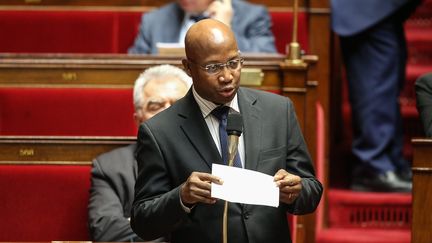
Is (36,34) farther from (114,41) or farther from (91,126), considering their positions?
(91,126)

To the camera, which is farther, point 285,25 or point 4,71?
point 285,25

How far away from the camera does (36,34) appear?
2.30 m

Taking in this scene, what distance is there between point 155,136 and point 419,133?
1.17 m

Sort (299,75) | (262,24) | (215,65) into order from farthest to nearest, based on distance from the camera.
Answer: (262,24) → (299,75) → (215,65)

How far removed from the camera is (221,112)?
117cm

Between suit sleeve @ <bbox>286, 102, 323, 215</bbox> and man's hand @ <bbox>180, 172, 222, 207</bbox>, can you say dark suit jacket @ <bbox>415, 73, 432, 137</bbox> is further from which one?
man's hand @ <bbox>180, 172, 222, 207</bbox>

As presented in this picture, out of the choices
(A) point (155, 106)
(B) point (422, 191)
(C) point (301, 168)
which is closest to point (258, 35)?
(A) point (155, 106)

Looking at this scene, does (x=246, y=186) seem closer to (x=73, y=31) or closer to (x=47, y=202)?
(x=47, y=202)

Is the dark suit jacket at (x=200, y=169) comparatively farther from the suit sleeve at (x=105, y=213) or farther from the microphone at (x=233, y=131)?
the suit sleeve at (x=105, y=213)

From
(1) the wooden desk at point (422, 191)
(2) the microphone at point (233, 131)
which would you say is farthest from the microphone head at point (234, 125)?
(1) the wooden desk at point (422, 191)

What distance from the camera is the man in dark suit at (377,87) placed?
1997 millimetres

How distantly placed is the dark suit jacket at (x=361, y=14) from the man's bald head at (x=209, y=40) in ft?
Answer: 3.07

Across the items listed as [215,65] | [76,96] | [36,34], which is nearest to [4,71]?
[76,96]

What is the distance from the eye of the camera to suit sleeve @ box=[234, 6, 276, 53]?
2.11 metres
